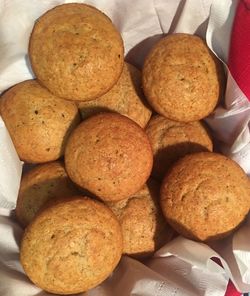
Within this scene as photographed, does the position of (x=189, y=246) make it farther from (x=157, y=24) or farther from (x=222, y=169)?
(x=157, y=24)

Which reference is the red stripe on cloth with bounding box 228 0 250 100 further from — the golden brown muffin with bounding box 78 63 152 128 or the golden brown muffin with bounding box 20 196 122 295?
the golden brown muffin with bounding box 20 196 122 295

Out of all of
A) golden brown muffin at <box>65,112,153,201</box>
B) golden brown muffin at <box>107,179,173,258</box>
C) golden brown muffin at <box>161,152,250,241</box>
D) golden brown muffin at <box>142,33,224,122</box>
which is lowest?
golden brown muffin at <box>107,179,173,258</box>

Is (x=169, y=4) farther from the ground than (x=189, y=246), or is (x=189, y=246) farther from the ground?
(x=169, y=4)

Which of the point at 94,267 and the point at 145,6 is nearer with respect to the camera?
the point at 94,267

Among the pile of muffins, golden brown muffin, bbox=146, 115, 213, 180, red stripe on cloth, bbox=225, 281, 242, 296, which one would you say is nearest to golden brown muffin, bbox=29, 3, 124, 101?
the pile of muffins

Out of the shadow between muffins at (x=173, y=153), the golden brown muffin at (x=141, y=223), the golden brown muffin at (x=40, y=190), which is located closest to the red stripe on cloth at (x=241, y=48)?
the shadow between muffins at (x=173, y=153)

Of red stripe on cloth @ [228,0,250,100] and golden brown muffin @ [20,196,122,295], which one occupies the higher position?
red stripe on cloth @ [228,0,250,100]

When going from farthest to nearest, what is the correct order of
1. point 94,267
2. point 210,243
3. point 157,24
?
1. point 157,24
2. point 210,243
3. point 94,267

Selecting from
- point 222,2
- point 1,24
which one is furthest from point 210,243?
point 1,24

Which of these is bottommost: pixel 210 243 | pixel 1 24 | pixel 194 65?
pixel 210 243

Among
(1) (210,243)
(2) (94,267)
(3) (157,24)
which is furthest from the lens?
(3) (157,24)
